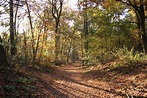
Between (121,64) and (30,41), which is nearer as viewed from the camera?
(121,64)

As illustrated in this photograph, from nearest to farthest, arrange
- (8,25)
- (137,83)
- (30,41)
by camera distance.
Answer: (137,83) → (8,25) → (30,41)

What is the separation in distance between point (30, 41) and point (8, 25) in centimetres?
331

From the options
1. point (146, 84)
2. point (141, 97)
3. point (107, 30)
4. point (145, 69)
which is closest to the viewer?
point (141, 97)

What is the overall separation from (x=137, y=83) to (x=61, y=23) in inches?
1168

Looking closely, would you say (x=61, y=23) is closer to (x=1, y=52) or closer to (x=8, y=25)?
(x=8, y=25)

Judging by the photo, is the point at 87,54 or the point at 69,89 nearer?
the point at 69,89

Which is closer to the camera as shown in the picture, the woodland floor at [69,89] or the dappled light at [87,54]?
the woodland floor at [69,89]

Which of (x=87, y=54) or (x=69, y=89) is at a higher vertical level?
(x=87, y=54)

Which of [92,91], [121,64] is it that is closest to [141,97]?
[92,91]

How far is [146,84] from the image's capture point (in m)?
7.73

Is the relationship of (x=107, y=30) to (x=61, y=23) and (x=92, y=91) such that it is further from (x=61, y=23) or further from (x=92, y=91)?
(x=61, y=23)

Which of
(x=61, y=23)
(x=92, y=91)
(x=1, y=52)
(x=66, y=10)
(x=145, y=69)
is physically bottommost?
(x=92, y=91)

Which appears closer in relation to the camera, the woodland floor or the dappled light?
the woodland floor

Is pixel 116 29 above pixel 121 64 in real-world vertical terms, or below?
above
